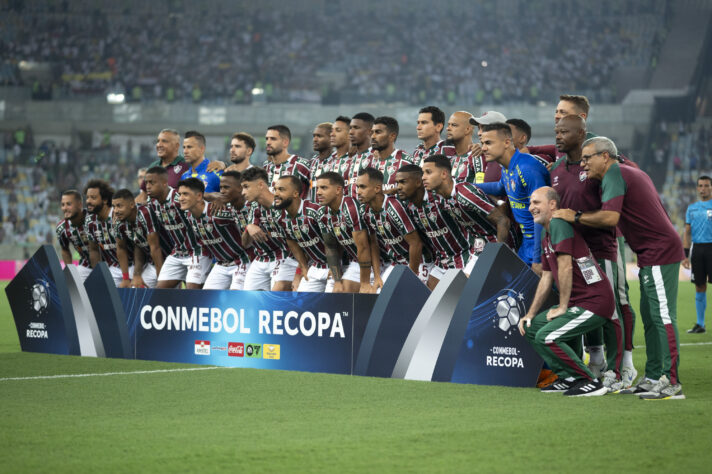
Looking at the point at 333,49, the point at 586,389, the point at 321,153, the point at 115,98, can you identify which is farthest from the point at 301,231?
the point at 333,49

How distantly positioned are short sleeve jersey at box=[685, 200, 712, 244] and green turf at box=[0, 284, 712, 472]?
5.98 metres

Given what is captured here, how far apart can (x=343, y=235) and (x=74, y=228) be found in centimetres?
434

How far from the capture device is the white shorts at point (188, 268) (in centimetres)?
1087

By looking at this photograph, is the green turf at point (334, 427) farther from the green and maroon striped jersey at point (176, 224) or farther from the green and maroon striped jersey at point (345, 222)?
the green and maroon striped jersey at point (176, 224)

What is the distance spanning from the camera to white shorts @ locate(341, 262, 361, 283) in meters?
9.57

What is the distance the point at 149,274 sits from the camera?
11555 mm

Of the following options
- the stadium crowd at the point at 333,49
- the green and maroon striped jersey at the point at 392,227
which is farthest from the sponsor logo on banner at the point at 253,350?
the stadium crowd at the point at 333,49

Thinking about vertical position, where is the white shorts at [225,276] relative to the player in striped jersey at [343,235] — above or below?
below

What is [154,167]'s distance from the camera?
11141mm

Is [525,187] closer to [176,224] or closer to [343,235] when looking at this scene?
[343,235]

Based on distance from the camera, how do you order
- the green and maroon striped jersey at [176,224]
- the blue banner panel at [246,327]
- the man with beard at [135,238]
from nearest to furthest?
the blue banner panel at [246,327]
the green and maroon striped jersey at [176,224]
the man with beard at [135,238]

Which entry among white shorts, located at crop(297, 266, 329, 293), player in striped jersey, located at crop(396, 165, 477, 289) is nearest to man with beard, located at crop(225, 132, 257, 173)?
white shorts, located at crop(297, 266, 329, 293)

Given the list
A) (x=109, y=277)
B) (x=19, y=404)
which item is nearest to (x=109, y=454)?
(x=19, y=404)

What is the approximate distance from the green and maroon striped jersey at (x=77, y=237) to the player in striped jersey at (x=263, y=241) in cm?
264
